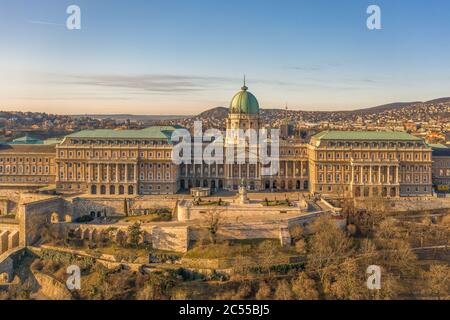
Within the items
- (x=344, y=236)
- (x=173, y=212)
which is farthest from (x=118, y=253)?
(x=344, y=236)

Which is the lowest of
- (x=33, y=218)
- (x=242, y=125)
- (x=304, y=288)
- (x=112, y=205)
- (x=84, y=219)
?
(x=304, y=288)

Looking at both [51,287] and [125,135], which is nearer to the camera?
[51,287]

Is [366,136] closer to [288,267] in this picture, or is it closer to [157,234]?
[288,267]

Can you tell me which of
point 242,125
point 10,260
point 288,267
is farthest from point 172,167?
point 288,267

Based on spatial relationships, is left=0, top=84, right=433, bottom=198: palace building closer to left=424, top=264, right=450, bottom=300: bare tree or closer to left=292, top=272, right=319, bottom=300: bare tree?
left=424, top=264, right=450, bottom=300: bare tree
